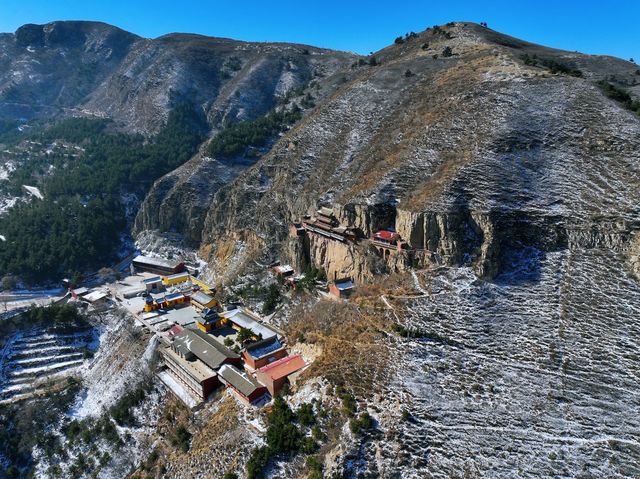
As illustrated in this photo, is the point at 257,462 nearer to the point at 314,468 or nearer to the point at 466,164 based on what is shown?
the point at 314,468

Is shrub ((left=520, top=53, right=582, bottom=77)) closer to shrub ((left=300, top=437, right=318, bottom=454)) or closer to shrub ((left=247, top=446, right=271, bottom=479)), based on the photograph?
shrub ((left=300, top=437, right=318, bottom=454))

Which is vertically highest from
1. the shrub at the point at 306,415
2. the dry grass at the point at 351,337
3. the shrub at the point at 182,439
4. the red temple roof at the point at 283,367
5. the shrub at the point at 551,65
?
the shrub at the point at 551,65

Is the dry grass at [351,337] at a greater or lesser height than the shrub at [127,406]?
greater

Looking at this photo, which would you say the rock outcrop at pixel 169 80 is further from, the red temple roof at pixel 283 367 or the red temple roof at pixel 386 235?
the red temple roof at pixel 283 367

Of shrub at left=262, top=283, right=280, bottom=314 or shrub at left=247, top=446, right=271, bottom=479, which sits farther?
shrub at left=262, top=283, right=280, bottom=314

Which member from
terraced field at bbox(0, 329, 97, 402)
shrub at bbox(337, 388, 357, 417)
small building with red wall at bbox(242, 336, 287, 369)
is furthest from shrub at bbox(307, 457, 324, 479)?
terraced field at bbox(0, 329, 97, 402)

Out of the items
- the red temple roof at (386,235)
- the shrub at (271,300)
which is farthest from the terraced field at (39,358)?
the red temple roof at (386,235)

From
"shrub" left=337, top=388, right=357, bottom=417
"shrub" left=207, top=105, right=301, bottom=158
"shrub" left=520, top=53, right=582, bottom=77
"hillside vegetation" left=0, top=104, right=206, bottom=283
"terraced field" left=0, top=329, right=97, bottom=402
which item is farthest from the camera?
"shrub" left=207, top=105, right=301, bottom=158

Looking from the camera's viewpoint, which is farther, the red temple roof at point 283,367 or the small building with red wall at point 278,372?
the red temple roof at point 283,367
